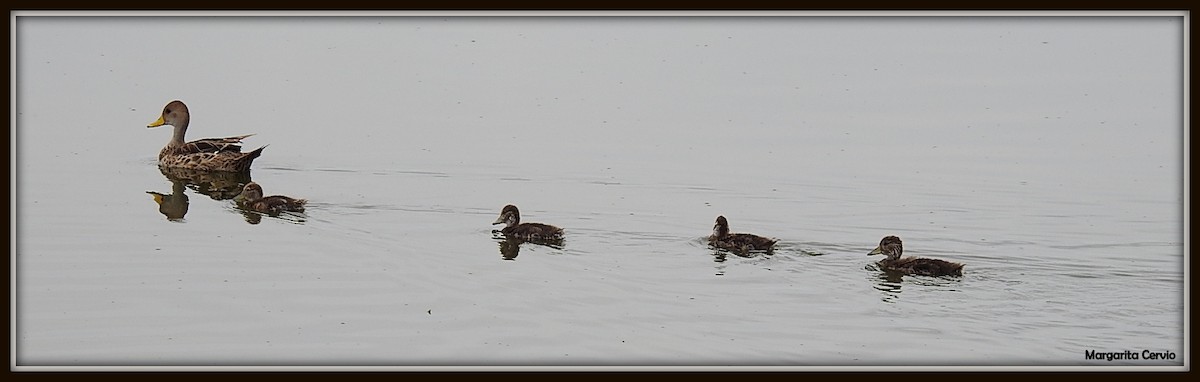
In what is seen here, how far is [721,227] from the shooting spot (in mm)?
10648

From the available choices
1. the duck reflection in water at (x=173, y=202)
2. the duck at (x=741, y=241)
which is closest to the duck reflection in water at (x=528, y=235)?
the duck at (x=741, y=241)

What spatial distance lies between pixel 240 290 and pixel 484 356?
170cm

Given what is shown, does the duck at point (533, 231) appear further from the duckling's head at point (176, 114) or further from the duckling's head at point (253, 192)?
the duckling's head at point (176, 114)

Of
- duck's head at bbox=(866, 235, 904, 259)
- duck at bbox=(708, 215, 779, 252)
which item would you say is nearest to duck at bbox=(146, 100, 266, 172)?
duck at bbox=(708, 215, 779, 252)

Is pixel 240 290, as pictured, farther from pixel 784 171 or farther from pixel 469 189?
pixel 784 171

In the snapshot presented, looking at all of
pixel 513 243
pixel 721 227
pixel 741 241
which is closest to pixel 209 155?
pixel 513 243

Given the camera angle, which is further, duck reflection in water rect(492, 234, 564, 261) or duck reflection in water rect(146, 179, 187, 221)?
duck reflection in water rect(146, 179, 187, 221)

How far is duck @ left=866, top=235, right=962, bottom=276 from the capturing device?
980 cm

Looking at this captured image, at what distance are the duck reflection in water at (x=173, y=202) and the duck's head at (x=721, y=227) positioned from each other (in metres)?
3.40

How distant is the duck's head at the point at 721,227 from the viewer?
10.6 metres

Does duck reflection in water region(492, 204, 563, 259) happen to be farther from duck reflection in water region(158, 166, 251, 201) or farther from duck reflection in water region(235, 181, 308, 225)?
→ duck reflection in water region(158, 166, 251, 201)

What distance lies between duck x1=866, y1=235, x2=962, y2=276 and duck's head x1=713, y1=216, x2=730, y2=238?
3.08 ft

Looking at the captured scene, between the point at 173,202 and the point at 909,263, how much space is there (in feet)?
16.7

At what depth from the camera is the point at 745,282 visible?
31.3ft
